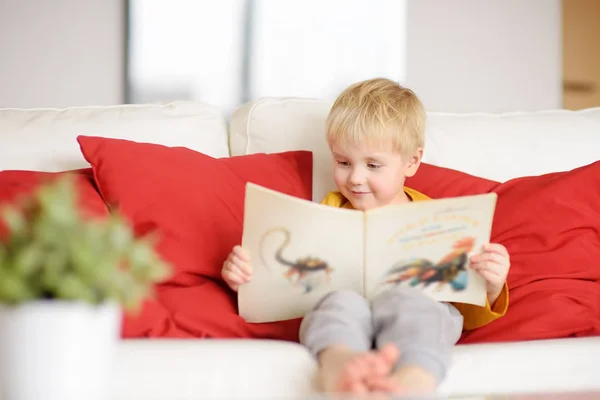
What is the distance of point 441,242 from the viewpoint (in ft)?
4.56

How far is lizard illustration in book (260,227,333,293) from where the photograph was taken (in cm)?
140

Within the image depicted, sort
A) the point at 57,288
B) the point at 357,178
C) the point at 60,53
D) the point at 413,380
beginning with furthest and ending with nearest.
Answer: the point at 60,53
the point at 357,178
the point at 413,380
the point at 57,288

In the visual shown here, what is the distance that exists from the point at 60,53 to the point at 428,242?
80.4 inches

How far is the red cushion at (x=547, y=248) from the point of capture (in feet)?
5.21

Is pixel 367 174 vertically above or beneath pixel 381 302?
above

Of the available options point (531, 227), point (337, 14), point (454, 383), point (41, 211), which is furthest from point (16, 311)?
point (337, 14)

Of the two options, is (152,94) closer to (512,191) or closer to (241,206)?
(241,206)

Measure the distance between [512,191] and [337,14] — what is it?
1.57 metres

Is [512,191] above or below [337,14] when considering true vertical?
below

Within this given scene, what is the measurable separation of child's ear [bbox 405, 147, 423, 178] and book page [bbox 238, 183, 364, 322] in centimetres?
49

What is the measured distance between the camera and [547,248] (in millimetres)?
1720

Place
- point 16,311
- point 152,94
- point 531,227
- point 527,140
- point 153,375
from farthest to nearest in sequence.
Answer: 1. point 152,94
2. point 527,140
3. point 531,227
4. point 153,375
5. point 16,311

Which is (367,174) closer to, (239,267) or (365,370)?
(239,267)

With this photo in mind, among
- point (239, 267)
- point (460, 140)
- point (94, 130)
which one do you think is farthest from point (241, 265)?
point (460, 140)
